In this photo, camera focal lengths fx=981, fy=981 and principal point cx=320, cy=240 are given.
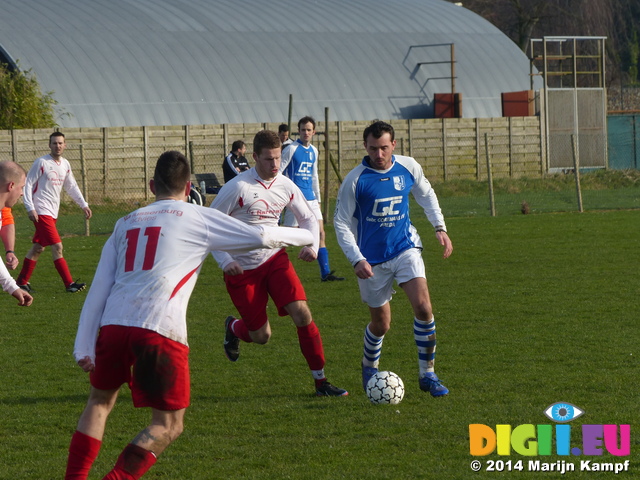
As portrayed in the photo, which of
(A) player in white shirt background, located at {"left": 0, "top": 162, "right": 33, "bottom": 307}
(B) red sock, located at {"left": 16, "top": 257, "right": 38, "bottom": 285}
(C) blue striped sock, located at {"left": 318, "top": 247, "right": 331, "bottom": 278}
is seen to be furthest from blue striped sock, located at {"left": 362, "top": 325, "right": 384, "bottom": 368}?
(B) red sock, located at {"left": 16, "top": 257, "right": 38, "bottom": 285}

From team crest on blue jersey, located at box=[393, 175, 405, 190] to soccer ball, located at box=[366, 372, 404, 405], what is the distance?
1.39 meters

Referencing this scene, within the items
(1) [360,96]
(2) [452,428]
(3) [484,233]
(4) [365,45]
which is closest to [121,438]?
(2) [452,428]

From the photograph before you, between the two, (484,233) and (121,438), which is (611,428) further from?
(484,233)

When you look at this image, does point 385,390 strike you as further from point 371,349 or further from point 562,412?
point 562,412

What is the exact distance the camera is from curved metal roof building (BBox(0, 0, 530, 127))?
29.5 m

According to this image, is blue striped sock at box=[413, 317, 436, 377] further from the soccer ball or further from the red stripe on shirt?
the red stripe on shirt

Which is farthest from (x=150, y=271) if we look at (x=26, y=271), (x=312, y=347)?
(x=26, y=271)

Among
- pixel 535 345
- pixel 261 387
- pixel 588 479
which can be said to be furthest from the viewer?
pixel 535 345

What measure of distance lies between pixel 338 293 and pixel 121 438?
20.9 feet

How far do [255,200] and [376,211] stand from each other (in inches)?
38.8

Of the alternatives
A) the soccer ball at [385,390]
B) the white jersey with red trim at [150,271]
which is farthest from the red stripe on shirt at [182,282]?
the soccer ball at [385,390]

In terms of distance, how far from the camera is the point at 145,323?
14.9ft

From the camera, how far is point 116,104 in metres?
29.3
